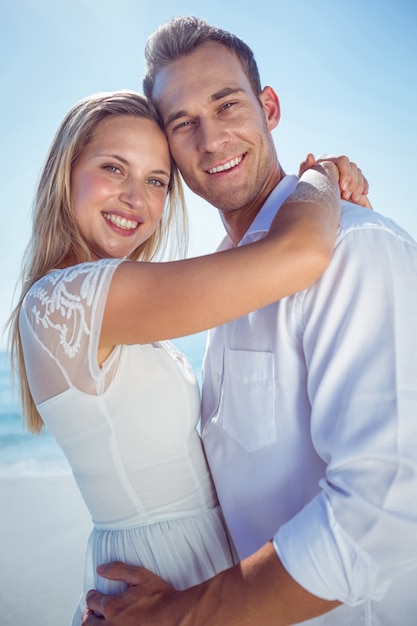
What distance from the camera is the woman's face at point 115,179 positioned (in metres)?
2.19

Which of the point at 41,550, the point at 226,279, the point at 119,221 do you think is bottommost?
the point at 41,550

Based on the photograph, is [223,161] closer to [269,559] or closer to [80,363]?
[80,363]

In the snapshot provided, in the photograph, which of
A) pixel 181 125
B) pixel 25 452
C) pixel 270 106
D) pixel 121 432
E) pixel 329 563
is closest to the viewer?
pixel 329 563

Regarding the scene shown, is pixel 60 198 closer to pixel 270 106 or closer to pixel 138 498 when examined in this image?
pixel 270 106

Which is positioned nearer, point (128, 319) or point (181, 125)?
point (128, 319)

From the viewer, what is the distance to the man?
118cm

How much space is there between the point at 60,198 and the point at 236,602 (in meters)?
1.63

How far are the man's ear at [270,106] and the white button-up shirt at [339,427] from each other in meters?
1.12

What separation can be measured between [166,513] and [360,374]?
0.93 meters

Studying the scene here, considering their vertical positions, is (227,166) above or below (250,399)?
above

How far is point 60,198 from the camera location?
221cm

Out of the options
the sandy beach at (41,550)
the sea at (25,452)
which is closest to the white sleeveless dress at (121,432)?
the sandy beach at (41,550)

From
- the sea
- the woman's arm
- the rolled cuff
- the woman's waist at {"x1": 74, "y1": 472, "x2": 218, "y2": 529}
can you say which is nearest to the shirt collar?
the woman's arm

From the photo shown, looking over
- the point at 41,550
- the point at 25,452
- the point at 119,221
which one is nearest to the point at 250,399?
the point at 119,221
